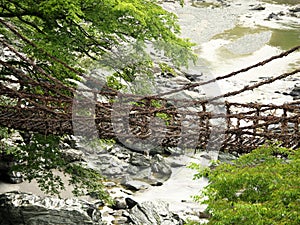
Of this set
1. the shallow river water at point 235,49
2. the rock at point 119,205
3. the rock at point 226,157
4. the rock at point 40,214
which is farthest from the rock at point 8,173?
the rock at point 226,157

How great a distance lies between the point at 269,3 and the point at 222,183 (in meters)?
17.6

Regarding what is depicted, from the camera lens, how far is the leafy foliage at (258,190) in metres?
2.55

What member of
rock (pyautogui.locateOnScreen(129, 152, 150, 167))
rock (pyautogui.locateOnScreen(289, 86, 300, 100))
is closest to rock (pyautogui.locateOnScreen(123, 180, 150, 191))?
rock (pyautogui.locateOnScreen(129, 152, 150, 167))

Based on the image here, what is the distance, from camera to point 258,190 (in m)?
2.99

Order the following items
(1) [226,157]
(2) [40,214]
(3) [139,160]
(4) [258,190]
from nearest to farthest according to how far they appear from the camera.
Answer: (4) [258,190] < (2) [40,214] < (1) [226,157] < (3) [139,160]

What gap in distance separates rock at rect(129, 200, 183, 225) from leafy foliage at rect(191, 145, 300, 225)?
1.95 meters

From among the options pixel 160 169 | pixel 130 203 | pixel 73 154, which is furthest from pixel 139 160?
pixel 130 203

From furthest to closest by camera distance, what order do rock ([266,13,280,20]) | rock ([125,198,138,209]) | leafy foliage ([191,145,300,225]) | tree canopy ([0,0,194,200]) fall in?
rock ([266,13,280,20]) → rock ([125,198,138,209]) → tree canopy ([0,0,194,200]) → leafy foliage ([191,145,300,225])

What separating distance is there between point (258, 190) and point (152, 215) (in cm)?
240

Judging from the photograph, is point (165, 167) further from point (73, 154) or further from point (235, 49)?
point (235, 49)

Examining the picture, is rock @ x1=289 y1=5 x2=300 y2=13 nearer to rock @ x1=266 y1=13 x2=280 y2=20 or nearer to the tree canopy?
rock @ x1=266 y1=13 x2=280 y2=20

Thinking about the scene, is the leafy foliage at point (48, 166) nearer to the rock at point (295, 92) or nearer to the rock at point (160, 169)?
the rock at point (160, 169)

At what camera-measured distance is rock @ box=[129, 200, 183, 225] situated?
5137 mm

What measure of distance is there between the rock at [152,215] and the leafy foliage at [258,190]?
1.95m
